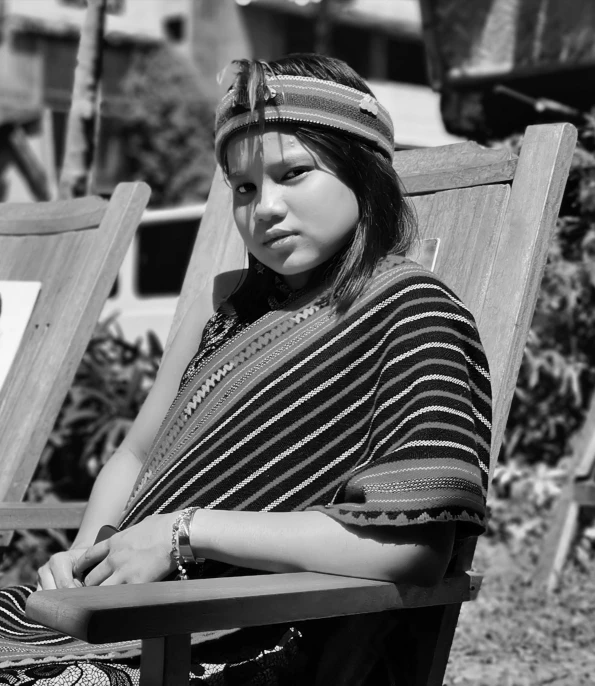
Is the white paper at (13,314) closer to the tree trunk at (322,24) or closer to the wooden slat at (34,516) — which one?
the wooden slat at (34,516)

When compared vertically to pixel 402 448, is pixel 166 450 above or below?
above

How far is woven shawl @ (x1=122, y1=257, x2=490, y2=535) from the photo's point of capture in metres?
1.65

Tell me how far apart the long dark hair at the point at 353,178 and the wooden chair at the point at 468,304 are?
32 centimetres

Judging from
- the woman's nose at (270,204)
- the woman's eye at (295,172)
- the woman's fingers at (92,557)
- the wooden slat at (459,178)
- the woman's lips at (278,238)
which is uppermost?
the wooden slat at (459,178)

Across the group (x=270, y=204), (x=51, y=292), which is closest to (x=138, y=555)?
(x=270, y=204)

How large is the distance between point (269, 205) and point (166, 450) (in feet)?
1.67

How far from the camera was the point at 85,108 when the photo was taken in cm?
459

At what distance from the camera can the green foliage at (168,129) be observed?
959 inches

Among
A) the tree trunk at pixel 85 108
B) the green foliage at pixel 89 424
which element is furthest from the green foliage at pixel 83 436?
the tree trunk at pixel 85 108

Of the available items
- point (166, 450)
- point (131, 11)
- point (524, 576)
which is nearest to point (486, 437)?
point (166, 450)

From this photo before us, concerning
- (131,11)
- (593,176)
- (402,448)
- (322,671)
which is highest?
(131,11)

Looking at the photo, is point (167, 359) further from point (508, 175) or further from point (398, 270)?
point (508, 175)

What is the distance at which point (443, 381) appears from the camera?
170 centimetres

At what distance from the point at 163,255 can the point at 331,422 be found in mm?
7288
